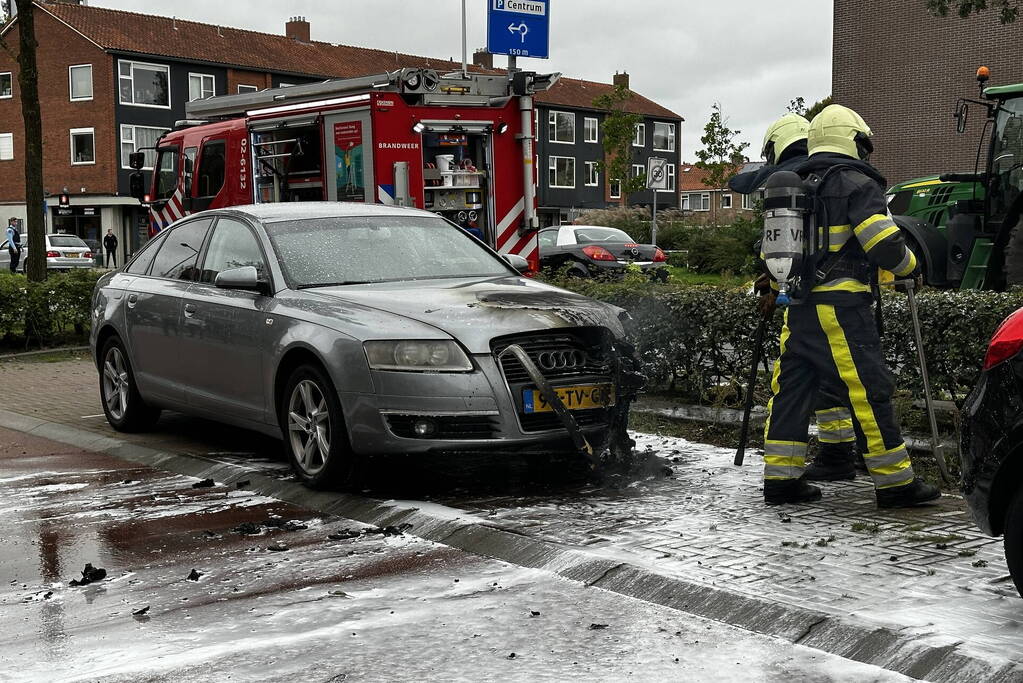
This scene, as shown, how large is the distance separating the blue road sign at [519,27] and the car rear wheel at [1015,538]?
29.7ft

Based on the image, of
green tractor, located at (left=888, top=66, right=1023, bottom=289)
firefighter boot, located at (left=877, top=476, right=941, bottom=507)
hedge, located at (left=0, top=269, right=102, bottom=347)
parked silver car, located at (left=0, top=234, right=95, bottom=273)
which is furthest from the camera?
parked silver car, located at (left=0, top=234, right=95, bottom=273)

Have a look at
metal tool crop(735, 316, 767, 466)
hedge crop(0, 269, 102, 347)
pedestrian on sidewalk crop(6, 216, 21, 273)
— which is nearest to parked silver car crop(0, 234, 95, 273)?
pedestrian on sidewalk crop(6, 216, 21, 273)

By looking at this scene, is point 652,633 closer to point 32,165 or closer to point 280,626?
A: point 280,626

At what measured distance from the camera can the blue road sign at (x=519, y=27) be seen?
41.7 feet

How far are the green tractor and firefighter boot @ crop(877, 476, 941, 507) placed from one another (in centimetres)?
697

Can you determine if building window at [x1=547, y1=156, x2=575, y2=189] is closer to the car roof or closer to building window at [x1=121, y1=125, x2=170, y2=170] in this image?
building window at [x1=121, y1=125, x2=170, y2=170]

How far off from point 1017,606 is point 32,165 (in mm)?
16236

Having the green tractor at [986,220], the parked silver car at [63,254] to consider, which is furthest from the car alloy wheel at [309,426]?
the parked silver car at [63,254]

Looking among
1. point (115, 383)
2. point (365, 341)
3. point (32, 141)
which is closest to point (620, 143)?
point (32, 141)

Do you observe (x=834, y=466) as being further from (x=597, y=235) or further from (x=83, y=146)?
(x=83, y=146)

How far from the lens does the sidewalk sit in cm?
437

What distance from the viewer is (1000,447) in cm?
452

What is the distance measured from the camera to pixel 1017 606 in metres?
4.64

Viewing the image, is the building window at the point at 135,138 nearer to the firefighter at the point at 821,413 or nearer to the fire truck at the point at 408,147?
the fire truck at the point at 408,147
